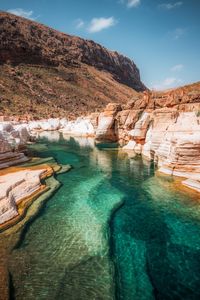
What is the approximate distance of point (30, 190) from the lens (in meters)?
13.4

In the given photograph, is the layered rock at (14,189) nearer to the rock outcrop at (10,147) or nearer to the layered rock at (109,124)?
the rock outcrop at (10,147)

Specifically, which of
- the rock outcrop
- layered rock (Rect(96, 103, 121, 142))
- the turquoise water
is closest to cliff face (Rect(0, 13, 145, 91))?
layered rock (Rect(96, 103, 121, 142))

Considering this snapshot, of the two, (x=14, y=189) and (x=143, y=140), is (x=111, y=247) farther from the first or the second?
(x=143, y=140)

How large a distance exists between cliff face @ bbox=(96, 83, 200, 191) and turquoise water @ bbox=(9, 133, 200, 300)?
2.24 m

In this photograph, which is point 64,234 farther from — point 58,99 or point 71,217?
point 58,99

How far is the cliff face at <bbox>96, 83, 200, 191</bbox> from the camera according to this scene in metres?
15.6

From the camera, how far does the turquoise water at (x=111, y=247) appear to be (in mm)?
6852

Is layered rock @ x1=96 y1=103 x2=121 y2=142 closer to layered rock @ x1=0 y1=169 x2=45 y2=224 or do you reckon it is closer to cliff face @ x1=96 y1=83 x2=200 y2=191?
cliff face @ x1=96 y1=83 x2=200 y2=191

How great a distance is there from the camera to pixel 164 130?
2114 cm

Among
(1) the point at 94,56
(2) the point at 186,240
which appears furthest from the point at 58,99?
(2) the point at 186,240

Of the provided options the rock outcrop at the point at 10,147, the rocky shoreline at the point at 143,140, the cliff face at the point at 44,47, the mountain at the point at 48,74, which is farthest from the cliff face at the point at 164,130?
the cliff face at the point at 44,47

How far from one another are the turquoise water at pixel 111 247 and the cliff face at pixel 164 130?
224cm

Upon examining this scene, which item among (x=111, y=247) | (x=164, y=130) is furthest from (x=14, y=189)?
(x=164, y=130)

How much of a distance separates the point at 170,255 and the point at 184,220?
2.77 metres
